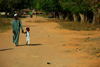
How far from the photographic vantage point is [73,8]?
3256cm

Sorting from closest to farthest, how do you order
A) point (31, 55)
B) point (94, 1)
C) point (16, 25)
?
point (31, 55)
point (16, 25)
point (94, 1)

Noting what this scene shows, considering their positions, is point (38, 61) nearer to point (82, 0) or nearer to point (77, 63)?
point (77, 63)

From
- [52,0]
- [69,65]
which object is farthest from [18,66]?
[52,0]

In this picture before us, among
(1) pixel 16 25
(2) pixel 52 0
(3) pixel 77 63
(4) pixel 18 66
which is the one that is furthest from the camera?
(2) pixel 52 0

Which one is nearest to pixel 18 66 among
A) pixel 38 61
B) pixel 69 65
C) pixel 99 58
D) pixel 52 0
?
pixel 38 61

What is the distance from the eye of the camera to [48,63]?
7609 millimetres

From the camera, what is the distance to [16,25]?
11.8m

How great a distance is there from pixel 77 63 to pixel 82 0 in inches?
892

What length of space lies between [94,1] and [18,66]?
19365 mm

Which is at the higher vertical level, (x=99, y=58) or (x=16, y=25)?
(x=16, y=25)

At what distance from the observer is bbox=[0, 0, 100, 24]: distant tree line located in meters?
27.8

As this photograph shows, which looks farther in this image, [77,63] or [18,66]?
[77,63]

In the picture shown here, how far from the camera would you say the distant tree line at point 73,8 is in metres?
27.8

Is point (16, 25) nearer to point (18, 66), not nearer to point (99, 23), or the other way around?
point (18, 66)
